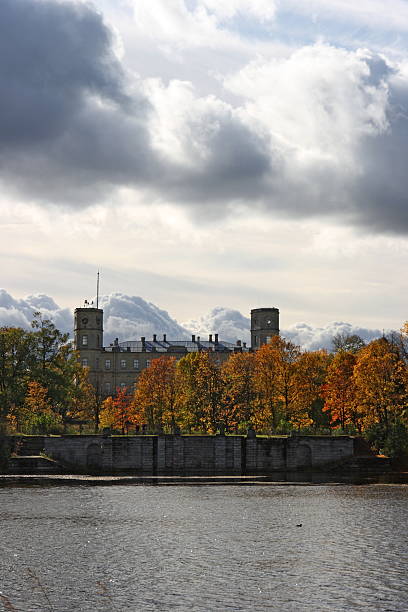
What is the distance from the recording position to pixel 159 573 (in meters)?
31.6

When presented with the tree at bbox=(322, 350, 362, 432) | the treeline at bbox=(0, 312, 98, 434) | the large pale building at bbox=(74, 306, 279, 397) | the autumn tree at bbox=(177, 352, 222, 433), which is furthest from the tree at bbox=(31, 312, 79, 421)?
the large pale building at bbox=(74, 306, 279, 397)

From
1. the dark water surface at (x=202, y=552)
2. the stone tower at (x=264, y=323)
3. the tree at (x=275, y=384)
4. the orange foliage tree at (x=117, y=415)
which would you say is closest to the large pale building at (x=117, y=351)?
the stone tower at (x=264, y=323)

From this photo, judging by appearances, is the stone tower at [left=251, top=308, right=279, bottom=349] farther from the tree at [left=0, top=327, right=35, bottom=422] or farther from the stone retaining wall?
the stone retaining wall

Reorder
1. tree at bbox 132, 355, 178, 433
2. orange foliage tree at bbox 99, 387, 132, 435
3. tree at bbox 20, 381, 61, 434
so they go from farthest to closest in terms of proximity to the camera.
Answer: orange foliage tree at bbox 99, 387, 132, 435 < tree at bbox 132, 355, 178, 433 < tree at bbox 20, 381, 61, 434

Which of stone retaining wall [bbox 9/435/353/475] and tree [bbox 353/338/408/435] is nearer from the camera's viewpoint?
tree [bbox 353/338/408/435]

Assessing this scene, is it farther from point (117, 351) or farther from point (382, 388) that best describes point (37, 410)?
point (117, 351)

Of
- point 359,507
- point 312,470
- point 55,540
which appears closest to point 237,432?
point 312,470

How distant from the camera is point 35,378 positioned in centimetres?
9531

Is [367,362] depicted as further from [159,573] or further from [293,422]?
[159,573]

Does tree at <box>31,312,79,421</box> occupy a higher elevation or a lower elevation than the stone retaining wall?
higher

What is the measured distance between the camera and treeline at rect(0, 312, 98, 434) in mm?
92062

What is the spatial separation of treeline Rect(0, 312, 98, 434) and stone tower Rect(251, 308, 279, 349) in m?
99.3

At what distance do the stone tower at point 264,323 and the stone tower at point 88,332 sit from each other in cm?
3571

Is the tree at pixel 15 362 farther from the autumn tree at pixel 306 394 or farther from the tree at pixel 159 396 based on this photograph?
the autumn tree at pixel 306 394
